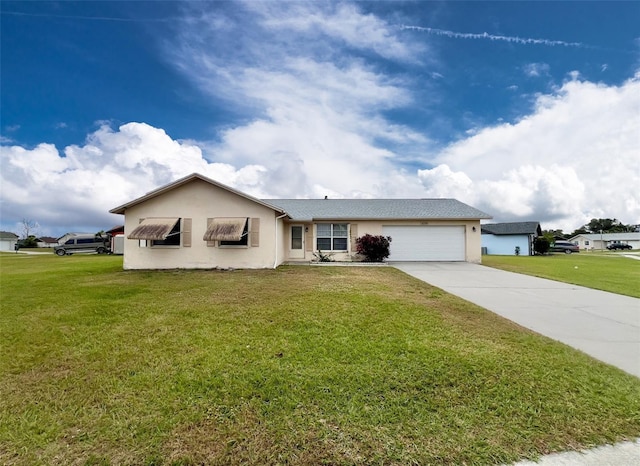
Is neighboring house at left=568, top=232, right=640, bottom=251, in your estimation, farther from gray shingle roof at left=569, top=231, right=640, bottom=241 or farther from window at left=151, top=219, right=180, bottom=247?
window at left=151, top=219, right=180, bottom=247

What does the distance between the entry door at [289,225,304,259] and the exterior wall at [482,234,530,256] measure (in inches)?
1127

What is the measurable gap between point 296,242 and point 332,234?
89.4 inches

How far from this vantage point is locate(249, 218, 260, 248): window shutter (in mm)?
13625

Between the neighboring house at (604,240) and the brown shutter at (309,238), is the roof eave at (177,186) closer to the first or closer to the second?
the brown shutter at (309,238)

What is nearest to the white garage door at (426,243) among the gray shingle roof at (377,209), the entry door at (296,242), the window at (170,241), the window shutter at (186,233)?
the gray shingle roof at (377,209)

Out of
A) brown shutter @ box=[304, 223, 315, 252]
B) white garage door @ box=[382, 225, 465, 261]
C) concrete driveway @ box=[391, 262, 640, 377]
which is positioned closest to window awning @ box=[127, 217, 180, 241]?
brown shutter @ box=[304, 223, 315, 252]

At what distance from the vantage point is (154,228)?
12.9 m

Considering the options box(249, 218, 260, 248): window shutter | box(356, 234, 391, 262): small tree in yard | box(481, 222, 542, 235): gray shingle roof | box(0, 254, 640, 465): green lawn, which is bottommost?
box(0, 254, 640, 465): green lawn

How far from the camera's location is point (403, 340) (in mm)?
4496

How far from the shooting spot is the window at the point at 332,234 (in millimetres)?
18156

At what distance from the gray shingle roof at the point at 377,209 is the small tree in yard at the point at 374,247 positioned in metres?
1.29

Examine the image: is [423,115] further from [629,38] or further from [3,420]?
[3,420]

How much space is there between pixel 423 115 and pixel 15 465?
17.5m

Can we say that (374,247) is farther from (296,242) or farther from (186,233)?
(186,233)
